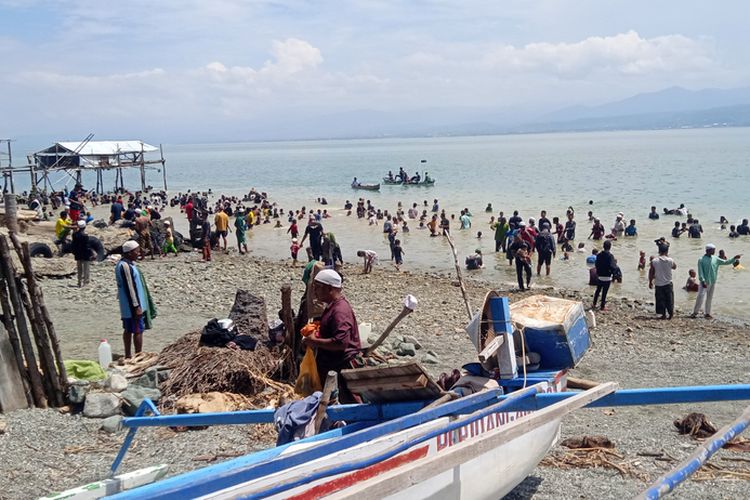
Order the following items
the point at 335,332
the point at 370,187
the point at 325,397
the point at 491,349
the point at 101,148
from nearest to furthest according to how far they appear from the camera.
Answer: the point at 325,397 → the point at 491,349 → the point at 335,332 → the point at 101,148 → the point at 370,187

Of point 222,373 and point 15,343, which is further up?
point 15,343

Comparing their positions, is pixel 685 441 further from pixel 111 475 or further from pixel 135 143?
pixel 135 143

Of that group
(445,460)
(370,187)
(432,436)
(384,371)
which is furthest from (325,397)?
(370,187)

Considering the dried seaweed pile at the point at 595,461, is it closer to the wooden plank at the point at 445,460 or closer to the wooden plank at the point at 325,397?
the wooden plank at the point at 445,460

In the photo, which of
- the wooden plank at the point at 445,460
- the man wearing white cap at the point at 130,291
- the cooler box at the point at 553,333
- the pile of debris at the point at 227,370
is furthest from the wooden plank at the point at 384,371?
the man wearing white cap at the point at 130,291

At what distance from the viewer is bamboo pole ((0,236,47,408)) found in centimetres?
784

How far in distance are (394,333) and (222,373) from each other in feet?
15.0

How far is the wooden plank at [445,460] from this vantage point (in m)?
3.26

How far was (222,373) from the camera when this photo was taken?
8.59 meters

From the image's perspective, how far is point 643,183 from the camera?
64.4 m

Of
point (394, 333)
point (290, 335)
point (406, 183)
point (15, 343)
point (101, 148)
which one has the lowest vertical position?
point (394, 333)

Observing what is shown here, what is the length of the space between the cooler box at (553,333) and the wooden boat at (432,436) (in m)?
0.01

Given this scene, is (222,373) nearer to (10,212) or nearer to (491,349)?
(491,349)

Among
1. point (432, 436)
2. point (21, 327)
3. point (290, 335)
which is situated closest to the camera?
point (432, 436)
